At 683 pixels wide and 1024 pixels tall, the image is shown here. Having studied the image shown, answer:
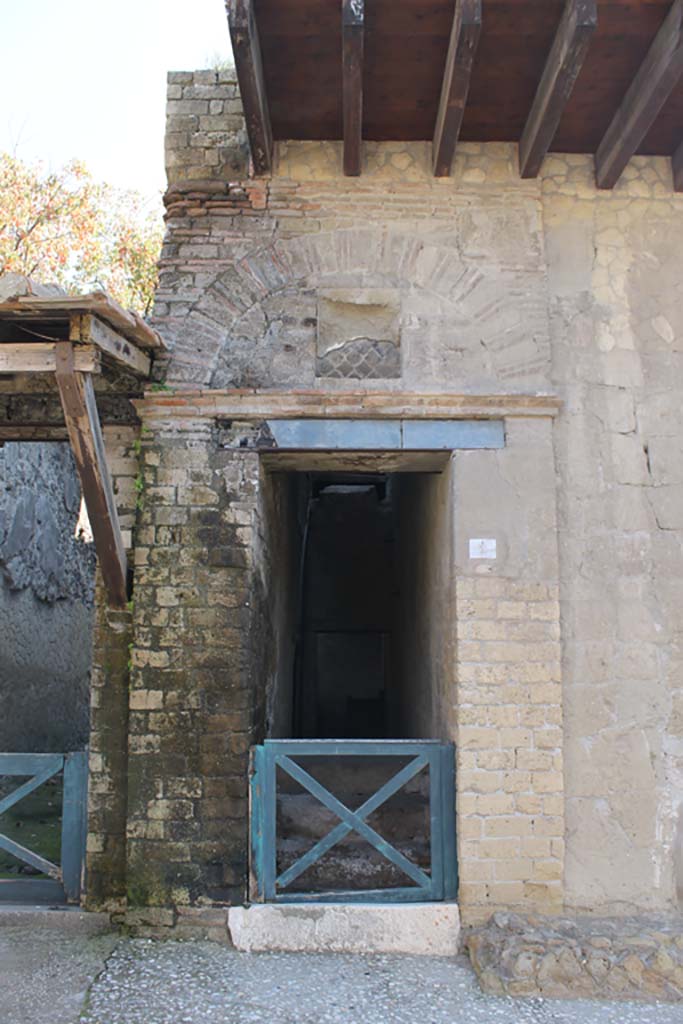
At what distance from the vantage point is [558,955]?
→ 4273mm

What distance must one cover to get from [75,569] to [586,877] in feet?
A: 22.5

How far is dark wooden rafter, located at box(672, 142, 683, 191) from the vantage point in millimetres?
5242

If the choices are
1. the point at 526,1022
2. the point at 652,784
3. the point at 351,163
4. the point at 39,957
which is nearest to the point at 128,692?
the point at 39,957

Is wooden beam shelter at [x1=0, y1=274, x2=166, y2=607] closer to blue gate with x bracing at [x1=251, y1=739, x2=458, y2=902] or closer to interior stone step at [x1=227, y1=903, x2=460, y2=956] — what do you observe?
blue gate with x bracing at [x1=251, y1=739, x2=458, y2=902]

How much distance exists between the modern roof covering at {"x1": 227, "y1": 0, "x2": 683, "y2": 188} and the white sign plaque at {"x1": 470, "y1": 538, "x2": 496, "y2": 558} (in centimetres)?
232

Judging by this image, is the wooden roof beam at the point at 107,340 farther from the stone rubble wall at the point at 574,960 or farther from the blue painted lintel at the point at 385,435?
the stone rubble wall at the point at 574,960

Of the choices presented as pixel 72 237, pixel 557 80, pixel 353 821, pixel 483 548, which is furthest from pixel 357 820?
pixel 72 237

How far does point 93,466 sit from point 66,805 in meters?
2.14

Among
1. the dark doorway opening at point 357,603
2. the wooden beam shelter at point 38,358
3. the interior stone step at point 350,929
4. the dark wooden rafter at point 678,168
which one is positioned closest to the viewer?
the wooden beam shelter at point 38,358

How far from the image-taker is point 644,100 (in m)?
4.69

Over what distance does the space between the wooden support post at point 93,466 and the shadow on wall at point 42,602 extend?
3.35m

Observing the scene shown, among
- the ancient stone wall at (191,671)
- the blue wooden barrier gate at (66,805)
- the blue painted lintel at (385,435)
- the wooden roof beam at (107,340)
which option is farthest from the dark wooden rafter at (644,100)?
the blue wooden barrier gate at (66,805)

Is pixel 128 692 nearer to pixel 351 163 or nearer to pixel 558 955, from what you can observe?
pixel 558 955

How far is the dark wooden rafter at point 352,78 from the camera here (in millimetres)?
4340
